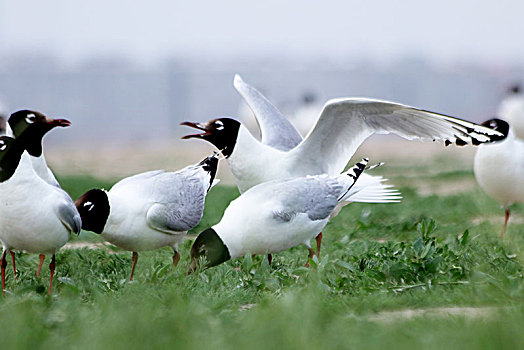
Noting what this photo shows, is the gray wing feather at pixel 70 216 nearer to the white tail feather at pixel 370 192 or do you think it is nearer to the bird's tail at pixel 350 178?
the bird's tail at pixel 350 178

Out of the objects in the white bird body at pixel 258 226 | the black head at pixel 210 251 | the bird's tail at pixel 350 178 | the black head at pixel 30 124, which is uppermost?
the black head at pixel 30 124

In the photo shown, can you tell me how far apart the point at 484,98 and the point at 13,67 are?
21879mm

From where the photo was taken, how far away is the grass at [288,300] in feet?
9.17

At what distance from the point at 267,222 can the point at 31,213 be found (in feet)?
4.48

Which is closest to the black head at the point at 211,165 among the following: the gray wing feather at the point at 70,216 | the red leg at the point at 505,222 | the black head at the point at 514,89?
the gray wing feather at the point at 70,216

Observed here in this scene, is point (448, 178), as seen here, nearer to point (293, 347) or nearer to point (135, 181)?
point (135, 181)

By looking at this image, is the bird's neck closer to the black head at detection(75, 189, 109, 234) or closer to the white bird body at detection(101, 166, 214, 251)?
the white bird body at detection(101, 166, 214, 251)

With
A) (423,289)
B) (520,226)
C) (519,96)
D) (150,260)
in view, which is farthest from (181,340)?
(519,96)

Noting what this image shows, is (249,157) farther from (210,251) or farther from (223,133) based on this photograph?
(210,251)

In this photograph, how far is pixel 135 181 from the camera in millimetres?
5426

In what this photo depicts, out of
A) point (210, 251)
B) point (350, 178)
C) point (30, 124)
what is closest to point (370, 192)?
point (350, 178)

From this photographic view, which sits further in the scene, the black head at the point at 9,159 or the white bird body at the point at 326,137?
the white bird body at the point at 326,137

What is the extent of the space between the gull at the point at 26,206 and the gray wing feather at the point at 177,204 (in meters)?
0.67

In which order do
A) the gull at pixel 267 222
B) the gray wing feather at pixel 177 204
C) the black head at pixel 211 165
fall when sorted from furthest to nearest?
the black head at pixel 211 165, the gray wing feather at pixel 177 204, the gull at pixel 267 222
